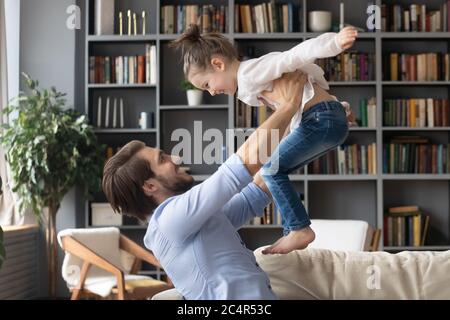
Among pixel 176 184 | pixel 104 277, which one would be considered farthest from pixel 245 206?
pixel 104 277

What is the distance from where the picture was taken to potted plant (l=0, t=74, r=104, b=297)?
15.2ft

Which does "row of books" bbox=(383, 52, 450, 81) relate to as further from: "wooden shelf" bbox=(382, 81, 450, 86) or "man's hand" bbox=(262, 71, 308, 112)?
"man's hand" bbox=(262, 71, 308, 112)

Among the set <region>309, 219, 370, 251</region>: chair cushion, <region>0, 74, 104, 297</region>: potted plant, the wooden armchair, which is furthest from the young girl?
<region>0, 74, 104, 297</region>: potted plant

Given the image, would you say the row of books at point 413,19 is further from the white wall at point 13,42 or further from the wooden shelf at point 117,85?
the white wall at point 13,42

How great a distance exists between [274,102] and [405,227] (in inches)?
148

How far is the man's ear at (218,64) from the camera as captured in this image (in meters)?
1.53

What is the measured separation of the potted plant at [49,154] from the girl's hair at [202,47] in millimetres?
3187

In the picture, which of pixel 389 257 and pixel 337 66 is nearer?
pixel 389 257

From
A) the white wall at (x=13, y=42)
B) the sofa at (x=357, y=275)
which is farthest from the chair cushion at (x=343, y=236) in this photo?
the white wall at (x=13, y=42)

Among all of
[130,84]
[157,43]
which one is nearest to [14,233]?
[130,84]

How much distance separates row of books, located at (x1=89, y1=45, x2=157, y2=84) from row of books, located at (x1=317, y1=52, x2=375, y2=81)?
1.19m

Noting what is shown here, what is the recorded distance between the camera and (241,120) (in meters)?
5.05
